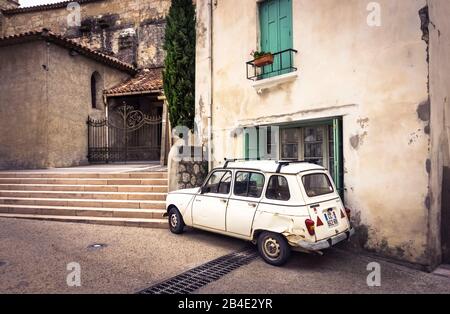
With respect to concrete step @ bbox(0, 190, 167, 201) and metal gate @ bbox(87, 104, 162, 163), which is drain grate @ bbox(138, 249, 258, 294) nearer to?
concrete step @ bbox(0, 190, 167, 201)

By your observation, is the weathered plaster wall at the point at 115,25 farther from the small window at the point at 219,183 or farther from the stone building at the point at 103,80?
the small window at the point at 219,183

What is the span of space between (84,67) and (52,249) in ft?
35.2

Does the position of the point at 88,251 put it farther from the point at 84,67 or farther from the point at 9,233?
the point at 84,67

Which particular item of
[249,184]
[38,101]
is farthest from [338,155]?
[38,101]

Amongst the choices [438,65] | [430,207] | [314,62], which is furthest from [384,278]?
[314,62]

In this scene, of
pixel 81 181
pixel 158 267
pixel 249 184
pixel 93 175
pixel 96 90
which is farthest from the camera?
pixel 96 90

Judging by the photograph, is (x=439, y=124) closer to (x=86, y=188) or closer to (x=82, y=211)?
(x=82, y=211)

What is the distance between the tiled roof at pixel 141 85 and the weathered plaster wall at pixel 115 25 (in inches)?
80.6

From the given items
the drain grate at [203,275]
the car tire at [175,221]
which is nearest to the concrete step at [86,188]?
the car tire at [175,221]

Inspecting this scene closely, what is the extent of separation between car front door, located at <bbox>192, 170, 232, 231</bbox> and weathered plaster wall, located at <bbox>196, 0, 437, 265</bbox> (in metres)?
1.91

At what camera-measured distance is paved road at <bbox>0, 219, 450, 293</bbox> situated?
4121mm

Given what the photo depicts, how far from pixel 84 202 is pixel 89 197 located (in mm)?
241

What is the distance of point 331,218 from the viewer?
4.89m

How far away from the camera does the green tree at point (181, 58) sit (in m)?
9.85
